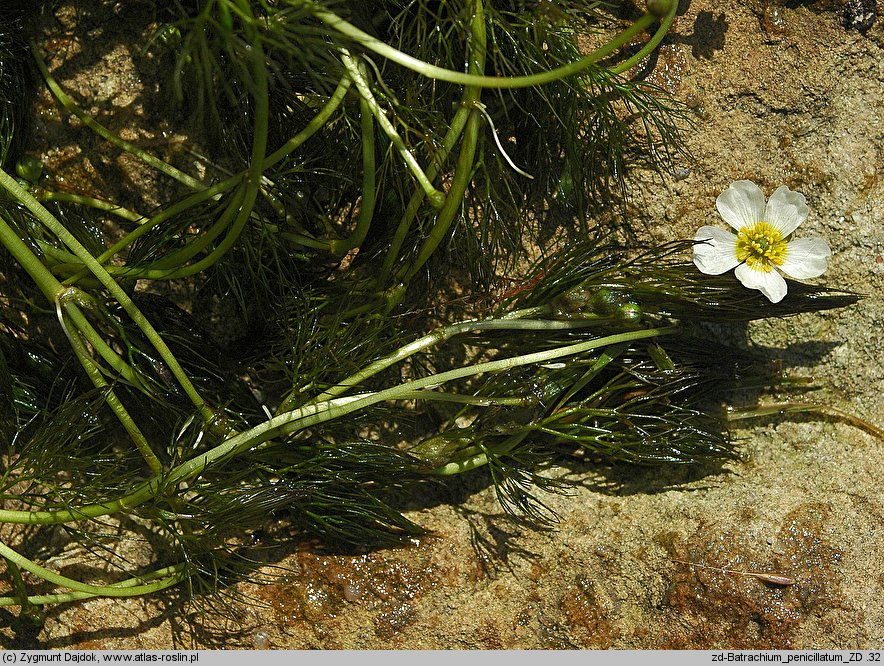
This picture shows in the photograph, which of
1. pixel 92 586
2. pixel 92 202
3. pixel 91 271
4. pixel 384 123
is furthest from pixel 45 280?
pixel 384 123

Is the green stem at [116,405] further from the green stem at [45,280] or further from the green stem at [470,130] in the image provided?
the green stem at [470,130]

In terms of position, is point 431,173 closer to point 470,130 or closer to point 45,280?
point 470,130

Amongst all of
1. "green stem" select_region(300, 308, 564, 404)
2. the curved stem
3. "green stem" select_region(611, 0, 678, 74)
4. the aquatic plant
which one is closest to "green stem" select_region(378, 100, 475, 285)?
the aquatic plant

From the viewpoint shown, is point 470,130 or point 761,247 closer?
point 470,130

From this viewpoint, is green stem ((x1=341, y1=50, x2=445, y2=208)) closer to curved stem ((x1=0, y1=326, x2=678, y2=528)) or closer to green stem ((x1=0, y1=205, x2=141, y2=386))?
curved stem ((x1=0, y1=326, x2=678, y2=528))

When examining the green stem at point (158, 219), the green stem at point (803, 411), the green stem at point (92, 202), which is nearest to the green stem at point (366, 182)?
the green stem at point (158, 219)
